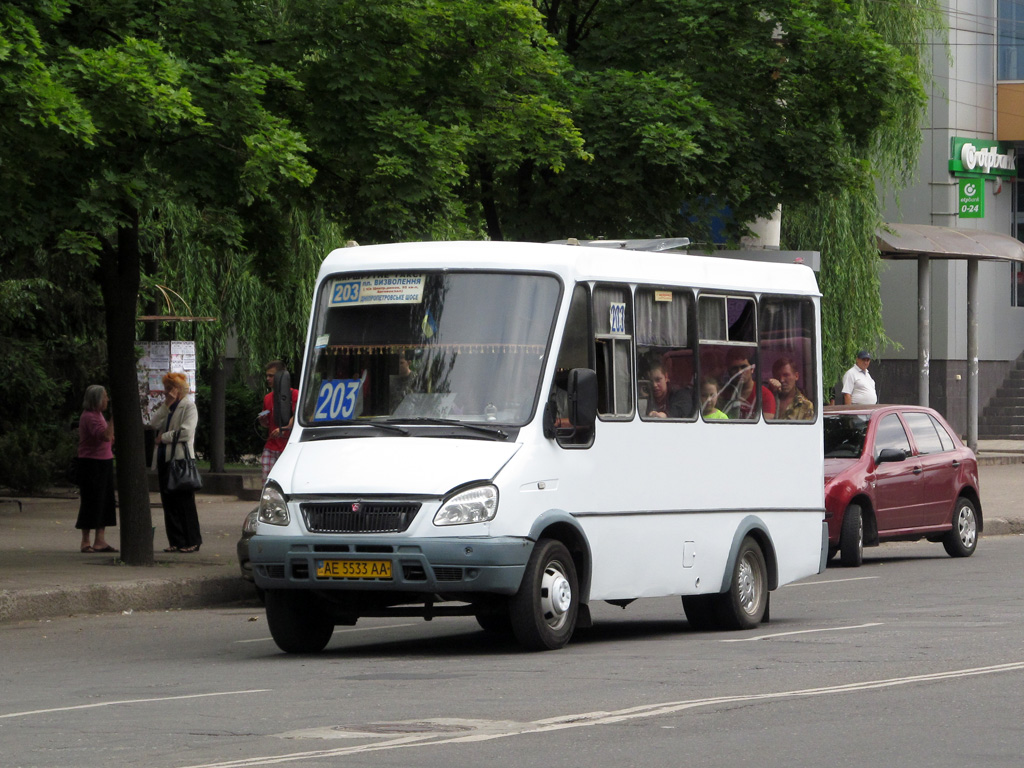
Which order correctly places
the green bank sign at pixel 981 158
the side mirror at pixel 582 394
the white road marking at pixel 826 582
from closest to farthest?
the side mirror at pixel 582 394 < the white road marking at pixel 826 582 < the green bank sign at pixel 981 158

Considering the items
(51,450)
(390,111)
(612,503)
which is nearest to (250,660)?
(612,503)

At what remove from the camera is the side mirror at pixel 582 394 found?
1098 cm

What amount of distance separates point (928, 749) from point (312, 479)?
15.5 ft

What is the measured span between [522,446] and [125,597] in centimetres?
520

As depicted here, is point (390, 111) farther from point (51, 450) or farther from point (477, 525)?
point (51, 450)

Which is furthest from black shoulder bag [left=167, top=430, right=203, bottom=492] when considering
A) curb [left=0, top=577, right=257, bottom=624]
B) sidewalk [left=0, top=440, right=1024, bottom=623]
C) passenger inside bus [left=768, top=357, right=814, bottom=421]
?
passenger inside bus [left=768, top=357, right=814, bottom=421]

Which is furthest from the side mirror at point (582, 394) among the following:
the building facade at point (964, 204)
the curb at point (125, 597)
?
the building facade at point (964, 204)

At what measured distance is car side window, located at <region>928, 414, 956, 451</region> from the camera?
2002cm

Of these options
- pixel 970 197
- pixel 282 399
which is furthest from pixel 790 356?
pixel 970 197

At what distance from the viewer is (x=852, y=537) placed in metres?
18.4

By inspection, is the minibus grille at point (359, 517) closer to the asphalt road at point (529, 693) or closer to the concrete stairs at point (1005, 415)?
the asphalt road at point (529, 693)

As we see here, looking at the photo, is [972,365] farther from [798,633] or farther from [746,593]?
[798,633]

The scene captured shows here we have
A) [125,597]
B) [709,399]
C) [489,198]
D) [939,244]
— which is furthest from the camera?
[939,244]

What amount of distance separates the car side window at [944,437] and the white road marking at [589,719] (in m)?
10.4
